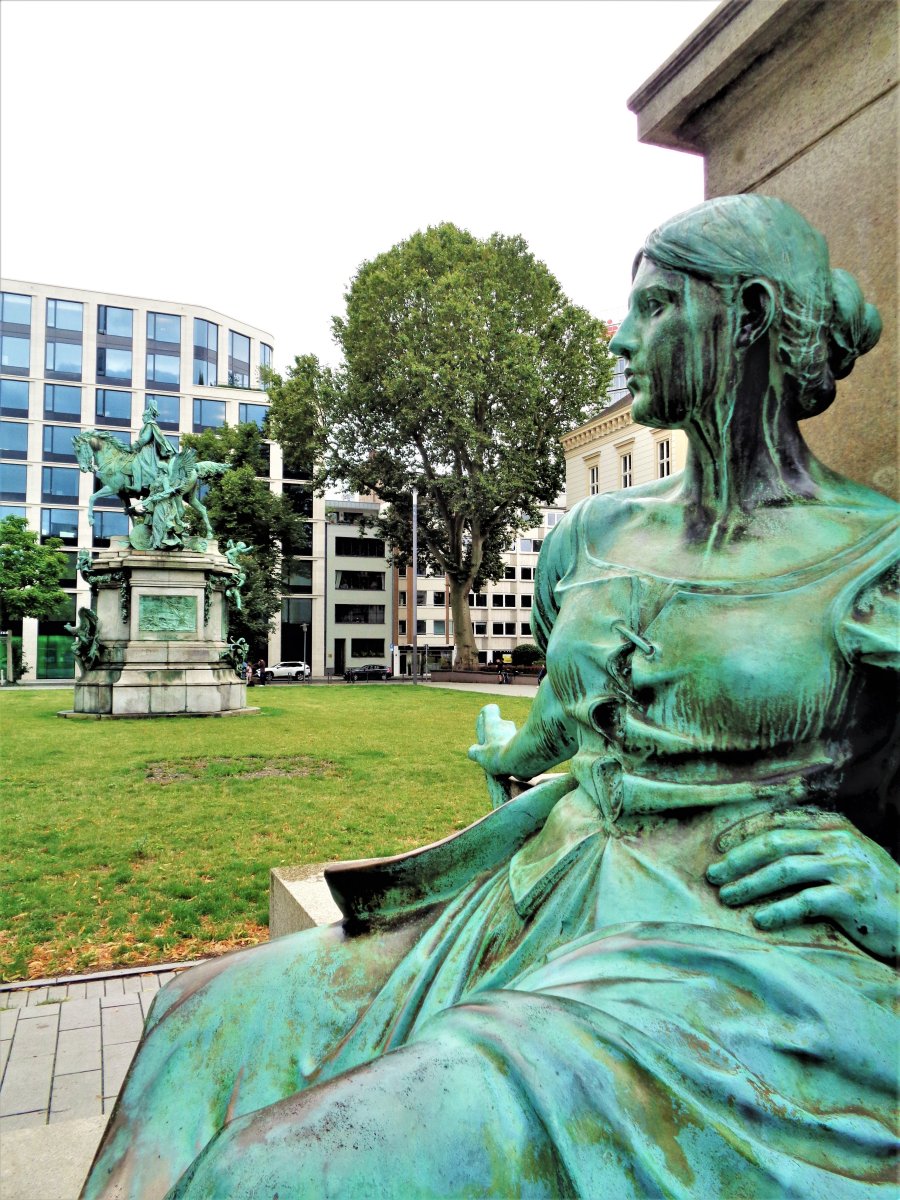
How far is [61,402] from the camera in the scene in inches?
1987

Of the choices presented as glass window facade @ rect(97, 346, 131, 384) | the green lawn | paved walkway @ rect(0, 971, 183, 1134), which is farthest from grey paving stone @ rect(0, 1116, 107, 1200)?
glass window facade @ rect(97, 346, 131, 384)

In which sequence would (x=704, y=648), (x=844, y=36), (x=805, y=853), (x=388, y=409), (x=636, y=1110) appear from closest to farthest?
1. (x=636, y=1110)
2. (x=805, y=853)
3. (x=704, y=648)
4. (x=844, y=36)
5. (x=388, y=409)

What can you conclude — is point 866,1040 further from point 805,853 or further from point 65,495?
point 65,495

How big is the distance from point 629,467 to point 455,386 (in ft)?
22.3

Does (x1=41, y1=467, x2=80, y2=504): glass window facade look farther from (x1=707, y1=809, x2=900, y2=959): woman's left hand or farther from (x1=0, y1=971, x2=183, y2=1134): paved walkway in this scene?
(x1=707, y1=809, x2=900, y2=959): woman's left hand

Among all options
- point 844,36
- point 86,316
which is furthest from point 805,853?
point 86,316

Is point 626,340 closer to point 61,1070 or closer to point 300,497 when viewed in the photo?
point 61,1070

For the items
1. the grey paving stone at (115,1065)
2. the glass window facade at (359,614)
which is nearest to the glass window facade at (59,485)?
the glass window facade at (359,614)

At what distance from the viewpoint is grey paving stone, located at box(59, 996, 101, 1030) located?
3918 mm

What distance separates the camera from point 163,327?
52.9 meters

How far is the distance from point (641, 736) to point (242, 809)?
26.4 ft

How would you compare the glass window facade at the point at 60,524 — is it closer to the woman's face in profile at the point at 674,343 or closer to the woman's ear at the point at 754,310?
the woman's face in profile at the point at 674,343

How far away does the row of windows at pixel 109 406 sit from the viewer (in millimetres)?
49656

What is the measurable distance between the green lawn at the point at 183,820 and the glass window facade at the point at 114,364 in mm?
40699
